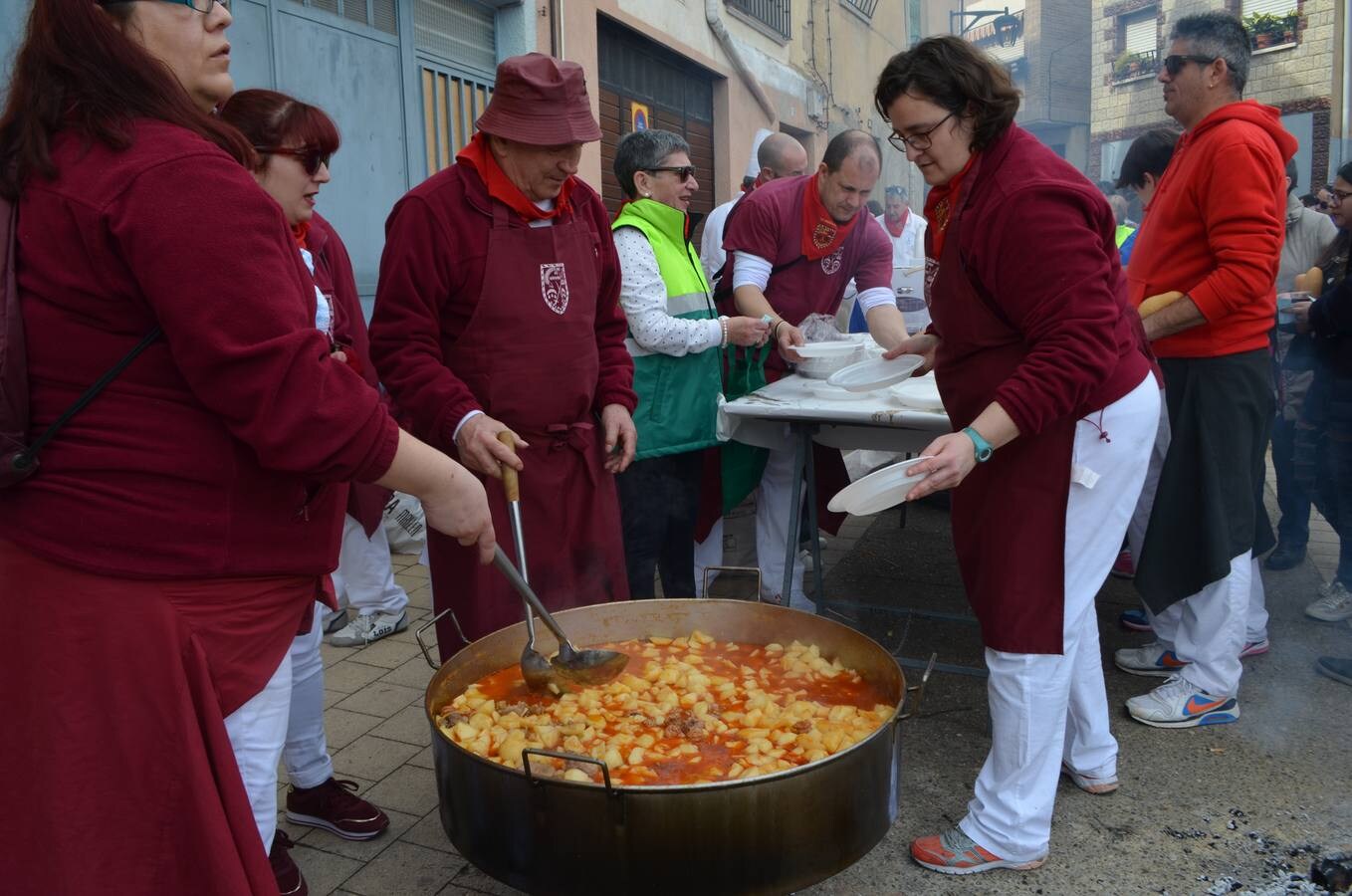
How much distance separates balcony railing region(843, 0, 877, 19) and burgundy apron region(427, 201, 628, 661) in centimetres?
1578

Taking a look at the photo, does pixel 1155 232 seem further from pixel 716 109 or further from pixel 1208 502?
pixel 716 109

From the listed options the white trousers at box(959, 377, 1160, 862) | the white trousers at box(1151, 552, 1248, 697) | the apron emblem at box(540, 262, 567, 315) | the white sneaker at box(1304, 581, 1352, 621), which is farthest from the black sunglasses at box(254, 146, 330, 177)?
the white sneaker at box(1304, 581, 1352, 621)

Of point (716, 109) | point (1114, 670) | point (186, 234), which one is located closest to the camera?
point (186, 234)

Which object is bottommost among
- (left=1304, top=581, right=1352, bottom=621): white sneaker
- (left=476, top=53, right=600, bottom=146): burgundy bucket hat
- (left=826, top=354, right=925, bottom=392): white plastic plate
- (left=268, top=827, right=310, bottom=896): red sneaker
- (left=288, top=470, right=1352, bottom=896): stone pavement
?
(left=288, top=470, right=1352, bottom=896): stone pavement

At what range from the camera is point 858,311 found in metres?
7.74

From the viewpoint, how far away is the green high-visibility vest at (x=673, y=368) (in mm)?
3941

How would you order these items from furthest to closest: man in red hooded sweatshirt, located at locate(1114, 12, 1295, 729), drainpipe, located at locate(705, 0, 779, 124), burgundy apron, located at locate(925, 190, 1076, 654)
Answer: drainpipe, located at locate(705, 0, 779, 124)
man in red hooded sweatshirt, located at locate(1114, 12, 1295, 729)
burgundy apron, located at locate(925, 190, 1076, 654)

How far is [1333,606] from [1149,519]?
1724 millimetres

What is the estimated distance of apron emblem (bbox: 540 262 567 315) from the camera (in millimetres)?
2871

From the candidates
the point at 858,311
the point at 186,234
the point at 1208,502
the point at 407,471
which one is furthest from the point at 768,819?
the point at 858,311

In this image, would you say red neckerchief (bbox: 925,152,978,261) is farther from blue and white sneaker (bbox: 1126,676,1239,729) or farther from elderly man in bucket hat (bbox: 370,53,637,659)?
blue and white sneaker (bbox: 1126,676,1239,729)

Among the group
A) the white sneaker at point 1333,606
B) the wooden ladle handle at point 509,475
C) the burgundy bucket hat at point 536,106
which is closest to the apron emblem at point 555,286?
the burgundy bucket hat at point 536,106

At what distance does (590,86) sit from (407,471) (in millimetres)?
7239

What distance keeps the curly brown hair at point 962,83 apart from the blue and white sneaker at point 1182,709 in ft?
7.59
